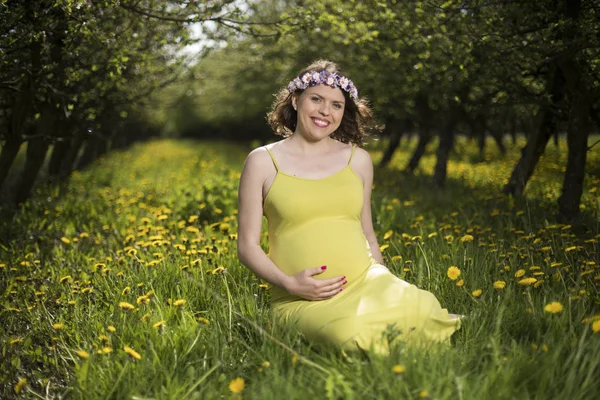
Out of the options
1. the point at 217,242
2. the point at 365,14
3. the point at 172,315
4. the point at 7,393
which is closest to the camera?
the point at 7,393

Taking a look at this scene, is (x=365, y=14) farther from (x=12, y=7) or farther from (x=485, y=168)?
(x=485, y=168)

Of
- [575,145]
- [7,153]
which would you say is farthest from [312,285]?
[7,153]

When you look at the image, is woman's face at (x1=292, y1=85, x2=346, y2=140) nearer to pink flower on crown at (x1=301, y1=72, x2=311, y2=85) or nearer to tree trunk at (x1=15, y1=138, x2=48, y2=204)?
pink flower on crown at (x1=301, y1=72, x2=311, y2=85)

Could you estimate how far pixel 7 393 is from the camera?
2836 mm

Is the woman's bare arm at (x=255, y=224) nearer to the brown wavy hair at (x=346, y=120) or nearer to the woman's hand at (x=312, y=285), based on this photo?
the woman's hand at (x=312, y=285)

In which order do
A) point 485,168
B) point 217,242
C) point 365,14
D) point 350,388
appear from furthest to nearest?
point 485,168 < point 365,14 < point 217,242 < point 350,388

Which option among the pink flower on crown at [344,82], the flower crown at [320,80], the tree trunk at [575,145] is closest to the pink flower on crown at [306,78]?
the flower crown at [320,80]

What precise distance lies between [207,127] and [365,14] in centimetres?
4271

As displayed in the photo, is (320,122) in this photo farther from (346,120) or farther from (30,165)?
(30,165)

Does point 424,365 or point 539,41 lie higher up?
point 539,41

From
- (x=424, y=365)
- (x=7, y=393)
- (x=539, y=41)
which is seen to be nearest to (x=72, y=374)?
(x=7, y=393)

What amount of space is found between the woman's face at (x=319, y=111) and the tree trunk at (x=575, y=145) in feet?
11.1

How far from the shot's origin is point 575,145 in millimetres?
5887

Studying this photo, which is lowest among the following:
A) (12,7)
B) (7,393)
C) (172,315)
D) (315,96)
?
(7,393)
